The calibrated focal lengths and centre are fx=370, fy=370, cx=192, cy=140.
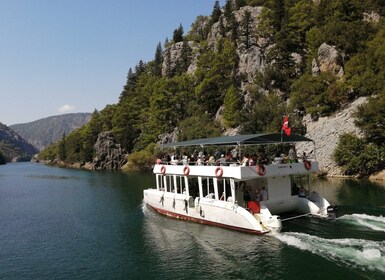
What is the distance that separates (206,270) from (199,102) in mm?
79517

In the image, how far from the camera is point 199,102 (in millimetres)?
94812

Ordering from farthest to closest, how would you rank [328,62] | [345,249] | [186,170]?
[328,62]
[186,170]
[345,249]

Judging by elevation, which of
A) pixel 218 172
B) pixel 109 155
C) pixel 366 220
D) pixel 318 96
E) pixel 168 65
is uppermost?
pixel 168 65

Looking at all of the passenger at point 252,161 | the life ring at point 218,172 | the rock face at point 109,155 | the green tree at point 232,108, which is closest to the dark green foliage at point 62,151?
the rock face at point 109,155

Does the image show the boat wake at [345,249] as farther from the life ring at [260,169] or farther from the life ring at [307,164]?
the life ring at [307,164]

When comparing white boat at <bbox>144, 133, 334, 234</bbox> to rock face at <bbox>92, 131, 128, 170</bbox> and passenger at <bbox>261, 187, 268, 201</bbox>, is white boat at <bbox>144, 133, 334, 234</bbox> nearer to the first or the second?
passenger at <bbox>261, 187, 268, 201</bbox>

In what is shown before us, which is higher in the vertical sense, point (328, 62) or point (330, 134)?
point (328, 62)

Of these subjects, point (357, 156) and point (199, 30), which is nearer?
point (357, 156)

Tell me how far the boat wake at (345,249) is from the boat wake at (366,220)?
10.6 ft

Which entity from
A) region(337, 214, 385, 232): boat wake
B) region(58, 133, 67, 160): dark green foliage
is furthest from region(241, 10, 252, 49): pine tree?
region(58, 133, 67, 160): dark green foliage

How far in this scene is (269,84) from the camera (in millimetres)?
77562

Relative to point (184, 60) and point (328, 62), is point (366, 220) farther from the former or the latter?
point (184, 60)

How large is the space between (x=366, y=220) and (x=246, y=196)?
7.58m

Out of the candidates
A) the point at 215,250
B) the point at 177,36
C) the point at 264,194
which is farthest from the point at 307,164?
the point at 177,36
